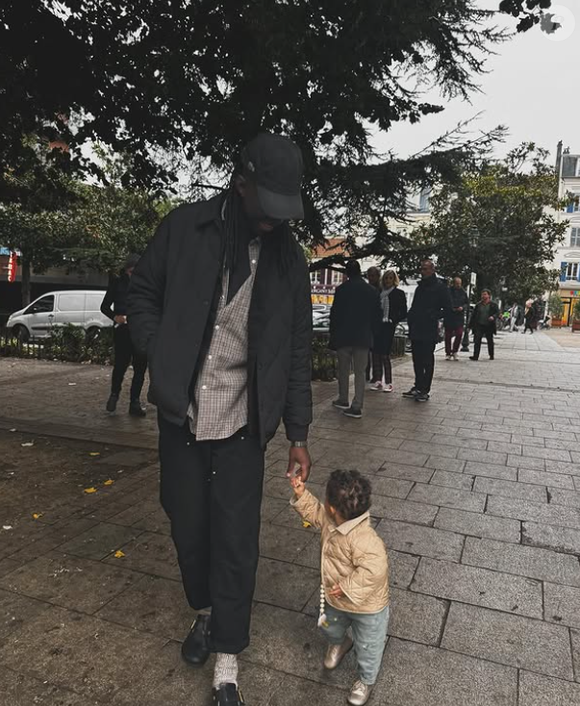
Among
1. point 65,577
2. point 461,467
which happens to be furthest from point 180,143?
point 65,577

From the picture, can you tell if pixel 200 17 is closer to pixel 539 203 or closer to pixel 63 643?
pixel 63 643

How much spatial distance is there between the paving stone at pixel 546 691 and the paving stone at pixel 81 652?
1.49 m

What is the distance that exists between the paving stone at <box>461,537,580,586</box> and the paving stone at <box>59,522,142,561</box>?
2.01 m

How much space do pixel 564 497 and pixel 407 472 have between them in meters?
1.22

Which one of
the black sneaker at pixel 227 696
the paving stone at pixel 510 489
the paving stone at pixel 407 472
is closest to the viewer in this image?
the black sneaker at pixel 227 696

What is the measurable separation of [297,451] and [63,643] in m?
1.31

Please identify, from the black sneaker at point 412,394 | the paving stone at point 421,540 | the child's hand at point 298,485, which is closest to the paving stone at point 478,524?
the paving stone at point 421,540

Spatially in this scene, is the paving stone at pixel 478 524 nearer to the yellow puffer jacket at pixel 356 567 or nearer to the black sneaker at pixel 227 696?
the yellow puffer jacket at pixel 356 567

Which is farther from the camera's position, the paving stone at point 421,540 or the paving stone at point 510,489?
the paving stone at point 510,489

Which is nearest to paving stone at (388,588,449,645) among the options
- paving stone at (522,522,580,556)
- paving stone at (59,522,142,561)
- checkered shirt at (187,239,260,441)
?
paving stone at (522,522,580,556)

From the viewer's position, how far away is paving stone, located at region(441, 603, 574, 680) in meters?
2.33

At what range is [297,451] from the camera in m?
2.26

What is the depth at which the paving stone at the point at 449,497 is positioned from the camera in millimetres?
4051

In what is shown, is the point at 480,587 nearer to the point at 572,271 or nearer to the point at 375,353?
the point at 375,353
